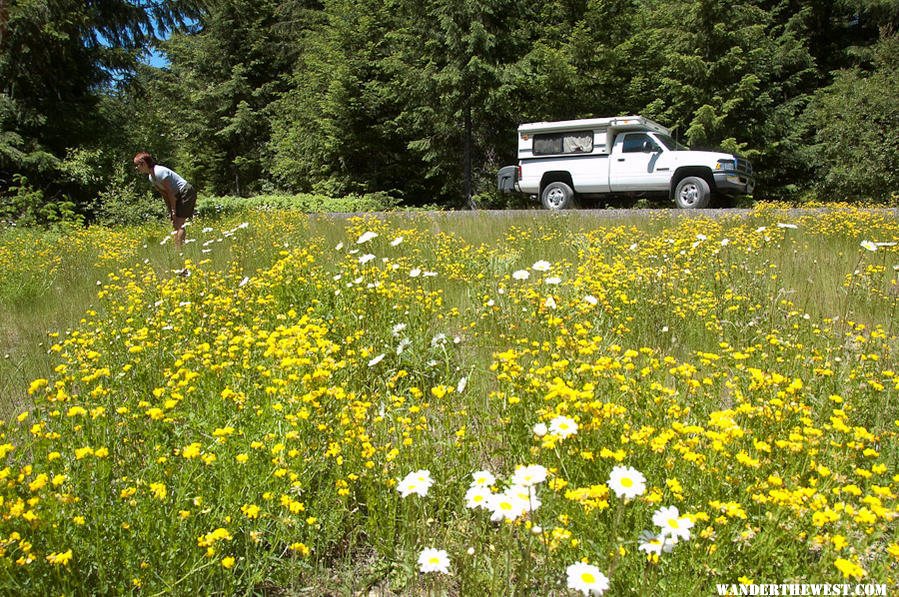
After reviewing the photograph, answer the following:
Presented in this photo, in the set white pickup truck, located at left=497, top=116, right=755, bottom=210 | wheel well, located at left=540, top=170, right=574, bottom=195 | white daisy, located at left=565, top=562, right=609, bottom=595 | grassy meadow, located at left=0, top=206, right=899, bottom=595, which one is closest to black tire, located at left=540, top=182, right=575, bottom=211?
white pickup truck, located at left=497, top=116, right=755, bottom=210

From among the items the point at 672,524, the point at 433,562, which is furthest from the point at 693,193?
the point at 433,562

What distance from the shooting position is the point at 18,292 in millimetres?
6336

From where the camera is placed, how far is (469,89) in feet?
67.3

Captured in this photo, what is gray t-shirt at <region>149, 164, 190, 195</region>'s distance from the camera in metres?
8.35

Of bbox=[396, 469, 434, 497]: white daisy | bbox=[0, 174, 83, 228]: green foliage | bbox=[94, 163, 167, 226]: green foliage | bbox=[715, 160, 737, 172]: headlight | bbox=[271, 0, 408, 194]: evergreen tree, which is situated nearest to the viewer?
bbox=[396, 469, 434, 497]: white daisy

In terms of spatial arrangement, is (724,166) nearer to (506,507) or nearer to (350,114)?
(506,507)

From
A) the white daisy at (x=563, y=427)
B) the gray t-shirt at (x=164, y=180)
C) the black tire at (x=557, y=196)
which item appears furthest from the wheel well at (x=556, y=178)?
the white daisy at (x=563, y=427)

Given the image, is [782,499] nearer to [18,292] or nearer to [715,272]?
[715,272]

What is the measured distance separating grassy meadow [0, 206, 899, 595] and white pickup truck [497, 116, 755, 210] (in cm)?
913

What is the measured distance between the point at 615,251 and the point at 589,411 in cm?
431

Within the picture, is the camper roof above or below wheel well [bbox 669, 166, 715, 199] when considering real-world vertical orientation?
above

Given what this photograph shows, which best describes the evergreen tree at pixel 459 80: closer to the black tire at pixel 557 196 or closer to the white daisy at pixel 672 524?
the black tire at pixel 557 196

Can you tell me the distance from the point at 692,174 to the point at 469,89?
10.0m

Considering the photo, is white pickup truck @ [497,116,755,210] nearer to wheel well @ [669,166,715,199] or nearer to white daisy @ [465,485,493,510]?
wheel well @ [669,166,715,199]
